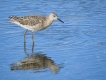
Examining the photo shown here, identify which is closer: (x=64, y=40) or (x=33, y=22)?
(x=64, y=40)

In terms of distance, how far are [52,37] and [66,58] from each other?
6.93ft

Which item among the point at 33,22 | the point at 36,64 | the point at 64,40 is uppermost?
the point at 33,22

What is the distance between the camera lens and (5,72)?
10492 mm

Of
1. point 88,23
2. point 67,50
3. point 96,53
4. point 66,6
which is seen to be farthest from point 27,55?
point 66,6

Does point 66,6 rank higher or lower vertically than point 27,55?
higher

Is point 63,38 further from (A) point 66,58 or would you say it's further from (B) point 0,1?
(B) point 0,1

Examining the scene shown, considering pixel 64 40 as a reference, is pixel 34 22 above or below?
above

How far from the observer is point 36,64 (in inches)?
443

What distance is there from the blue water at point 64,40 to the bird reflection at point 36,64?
0.12m

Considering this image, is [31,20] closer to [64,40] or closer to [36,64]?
[64,40]

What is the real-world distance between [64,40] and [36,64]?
217 centimetres

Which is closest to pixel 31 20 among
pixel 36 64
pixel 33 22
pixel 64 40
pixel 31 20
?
pixel 31 20

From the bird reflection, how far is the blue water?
0.39ft

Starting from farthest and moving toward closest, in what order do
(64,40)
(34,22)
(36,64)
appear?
(34,22) → (64,40) → (36,64)
